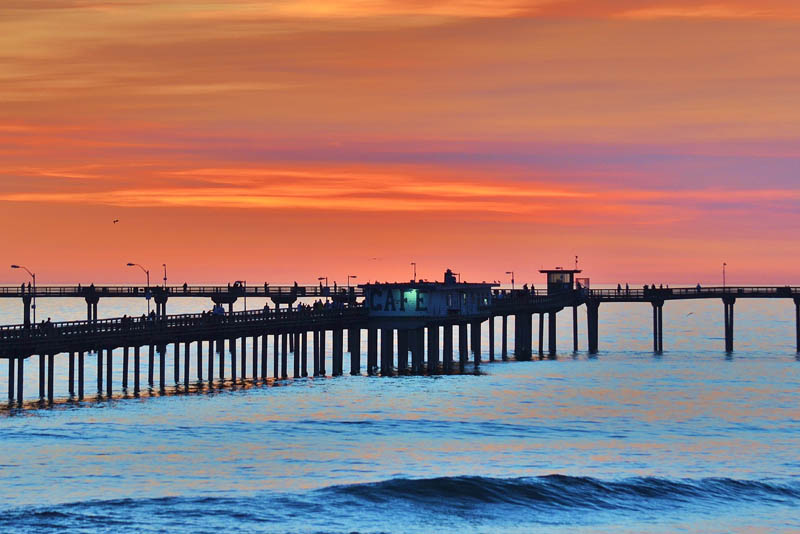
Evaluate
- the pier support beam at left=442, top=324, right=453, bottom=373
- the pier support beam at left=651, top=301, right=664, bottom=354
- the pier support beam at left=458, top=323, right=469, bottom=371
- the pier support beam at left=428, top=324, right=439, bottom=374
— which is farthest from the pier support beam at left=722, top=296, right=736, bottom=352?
the pier support beam at left=428, top=324, right=439, bottom=374

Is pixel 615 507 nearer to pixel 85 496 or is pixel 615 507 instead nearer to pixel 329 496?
pixel 329 496

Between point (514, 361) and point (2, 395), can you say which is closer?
point (2, 395)

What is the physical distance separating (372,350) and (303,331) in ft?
69.7

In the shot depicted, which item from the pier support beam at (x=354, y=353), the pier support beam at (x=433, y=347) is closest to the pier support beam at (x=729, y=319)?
the pier support beam at (x=433, y=347)

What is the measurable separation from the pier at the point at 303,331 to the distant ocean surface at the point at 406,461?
13.8ft

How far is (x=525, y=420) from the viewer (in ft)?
279

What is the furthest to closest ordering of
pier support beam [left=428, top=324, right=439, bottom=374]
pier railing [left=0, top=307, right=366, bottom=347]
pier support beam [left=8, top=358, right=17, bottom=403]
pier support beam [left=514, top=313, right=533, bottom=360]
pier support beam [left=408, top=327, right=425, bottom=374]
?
pier support beam [left=514, top=313, right=533, bottom=360] < pier support beam [left=408, top=327, right=425, bottom=374] < pier support beam [left=428, top=324, right=439, bottom=374] < pier support beam [left=8, top=358, right=17, bottom=403] < pier railing [left=0, top=307, right=366, bottom=347]

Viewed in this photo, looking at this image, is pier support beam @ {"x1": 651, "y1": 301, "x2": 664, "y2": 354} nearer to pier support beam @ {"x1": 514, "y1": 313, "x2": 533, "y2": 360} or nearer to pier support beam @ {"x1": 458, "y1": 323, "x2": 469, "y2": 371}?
pier support beam @ {"x1": 514, "y1": 313, "x2": 533, "y2": 360}

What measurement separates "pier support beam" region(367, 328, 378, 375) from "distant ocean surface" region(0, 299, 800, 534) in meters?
14.6

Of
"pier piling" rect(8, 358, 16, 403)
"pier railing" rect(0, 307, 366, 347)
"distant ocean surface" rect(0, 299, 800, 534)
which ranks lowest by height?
"distant ocean surface" rect(0, 299, 800, 534)

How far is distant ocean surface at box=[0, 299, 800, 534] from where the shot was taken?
5416 centimetres

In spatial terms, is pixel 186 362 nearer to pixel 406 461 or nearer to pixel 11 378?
pixel 11 378

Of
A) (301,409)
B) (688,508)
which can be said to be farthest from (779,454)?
(301,409)

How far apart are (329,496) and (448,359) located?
67.2 meters
